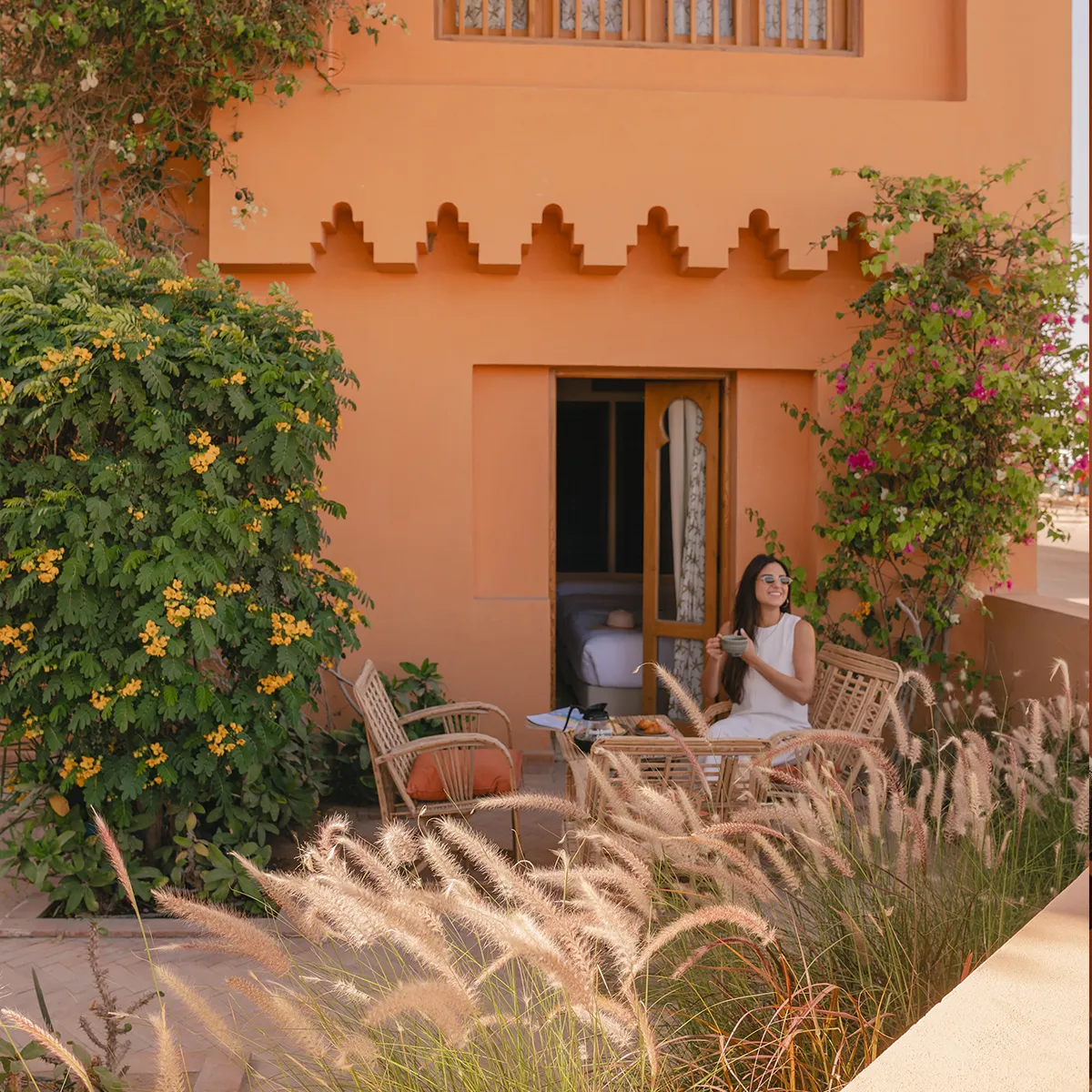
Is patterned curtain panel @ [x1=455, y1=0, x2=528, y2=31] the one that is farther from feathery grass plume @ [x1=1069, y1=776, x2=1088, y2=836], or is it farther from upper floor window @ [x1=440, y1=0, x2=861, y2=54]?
feathery grass plume @ [x1=1069, y1=776, x2=1088, y2=836]

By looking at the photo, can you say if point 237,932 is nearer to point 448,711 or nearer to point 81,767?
point 81,767

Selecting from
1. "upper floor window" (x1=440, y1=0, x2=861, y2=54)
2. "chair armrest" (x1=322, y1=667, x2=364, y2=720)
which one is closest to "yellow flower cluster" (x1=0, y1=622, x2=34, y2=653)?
"chair armrest" (x1=322, y1=667, x2=364, y2=720)

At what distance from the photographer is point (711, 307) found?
6676mm

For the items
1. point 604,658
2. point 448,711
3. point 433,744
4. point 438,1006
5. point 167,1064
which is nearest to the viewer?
point 167,1064

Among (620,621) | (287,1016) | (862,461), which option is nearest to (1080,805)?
(287,1016)

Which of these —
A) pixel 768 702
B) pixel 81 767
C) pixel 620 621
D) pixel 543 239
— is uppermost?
pixel 543 239

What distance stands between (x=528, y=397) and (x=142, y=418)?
116 inches

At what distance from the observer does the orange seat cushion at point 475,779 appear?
488 centimetres

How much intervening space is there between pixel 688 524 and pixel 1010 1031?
17.9 feet

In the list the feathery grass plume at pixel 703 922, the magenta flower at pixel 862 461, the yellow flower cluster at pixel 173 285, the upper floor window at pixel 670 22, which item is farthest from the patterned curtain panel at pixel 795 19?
the feathery grass plume at pixel 703 922

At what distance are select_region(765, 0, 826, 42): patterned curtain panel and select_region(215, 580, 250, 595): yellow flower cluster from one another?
4.91 m

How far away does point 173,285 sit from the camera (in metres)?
4.43

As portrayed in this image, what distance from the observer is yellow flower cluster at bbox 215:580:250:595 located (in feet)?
14.3

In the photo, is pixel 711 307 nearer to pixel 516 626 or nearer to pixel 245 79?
pixel 516 626
